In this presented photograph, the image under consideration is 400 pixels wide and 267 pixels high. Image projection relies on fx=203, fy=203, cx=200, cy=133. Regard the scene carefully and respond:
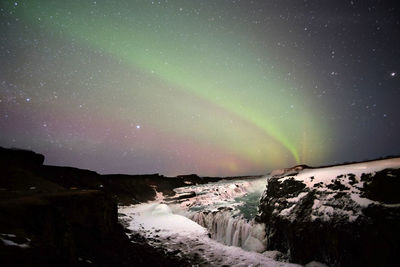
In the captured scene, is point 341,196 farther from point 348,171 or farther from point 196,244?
point 196,244

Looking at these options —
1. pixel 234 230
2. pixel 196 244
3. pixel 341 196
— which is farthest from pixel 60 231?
pixel 341 196

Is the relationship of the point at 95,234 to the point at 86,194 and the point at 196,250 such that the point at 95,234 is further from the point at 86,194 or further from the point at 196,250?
the point at 196,250

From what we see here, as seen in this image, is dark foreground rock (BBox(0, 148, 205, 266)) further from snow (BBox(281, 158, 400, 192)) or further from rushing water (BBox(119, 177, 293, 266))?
snow (BBox(281, 158, 400, 192))

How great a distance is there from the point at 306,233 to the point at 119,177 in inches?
2330

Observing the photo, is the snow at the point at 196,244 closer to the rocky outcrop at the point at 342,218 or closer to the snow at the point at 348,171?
the rocky outcrop at the point at 342,218

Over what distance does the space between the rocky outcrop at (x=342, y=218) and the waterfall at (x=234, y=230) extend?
1.03m

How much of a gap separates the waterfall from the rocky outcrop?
1031mm

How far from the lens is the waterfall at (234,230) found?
585 inches

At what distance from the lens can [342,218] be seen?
33.3ft

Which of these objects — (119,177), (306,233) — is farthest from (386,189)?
(119,177)

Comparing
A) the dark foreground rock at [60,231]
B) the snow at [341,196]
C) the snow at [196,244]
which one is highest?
the snow at [341,196]

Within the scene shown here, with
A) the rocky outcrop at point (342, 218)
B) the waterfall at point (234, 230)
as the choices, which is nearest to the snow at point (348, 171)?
the rocky outcrop at point (342, 218)

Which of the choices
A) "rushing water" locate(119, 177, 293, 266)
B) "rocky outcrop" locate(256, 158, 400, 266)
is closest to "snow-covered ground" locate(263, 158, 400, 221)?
"rocky outcrop" locate(256, 158, 400, 266)

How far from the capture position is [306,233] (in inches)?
448
